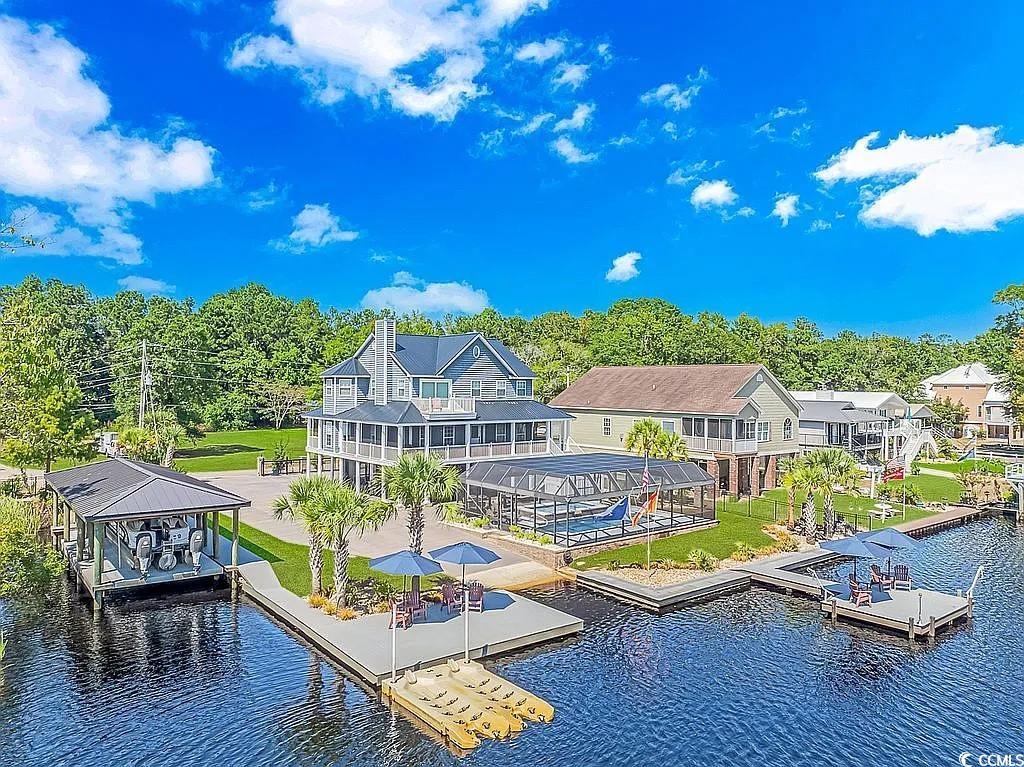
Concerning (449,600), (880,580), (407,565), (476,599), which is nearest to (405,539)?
(449,600)

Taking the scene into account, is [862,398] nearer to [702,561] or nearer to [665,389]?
[665,389]

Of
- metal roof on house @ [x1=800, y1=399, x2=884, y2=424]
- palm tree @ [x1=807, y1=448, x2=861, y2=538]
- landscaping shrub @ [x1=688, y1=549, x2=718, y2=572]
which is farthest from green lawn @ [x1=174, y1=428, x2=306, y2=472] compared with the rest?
metal roof on house @ [x1=800, y1=399, x2=884, y2=424]

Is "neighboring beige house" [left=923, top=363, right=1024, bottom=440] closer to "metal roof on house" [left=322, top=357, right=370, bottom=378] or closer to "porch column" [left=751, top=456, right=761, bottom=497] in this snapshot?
"porch column" [left=751, top=456, right=761, bottom=497]

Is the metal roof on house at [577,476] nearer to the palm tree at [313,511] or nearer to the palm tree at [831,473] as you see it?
the palm tree at [831,473]

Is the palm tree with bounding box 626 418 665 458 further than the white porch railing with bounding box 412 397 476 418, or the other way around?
the palm tree with bounding box 626 418 665 458

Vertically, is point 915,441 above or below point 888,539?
above

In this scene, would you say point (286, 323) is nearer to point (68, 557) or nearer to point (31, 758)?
point (68, 557)

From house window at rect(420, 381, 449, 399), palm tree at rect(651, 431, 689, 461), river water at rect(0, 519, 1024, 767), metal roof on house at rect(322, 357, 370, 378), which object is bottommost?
river water at rect(0, 519, 1024, 767)
